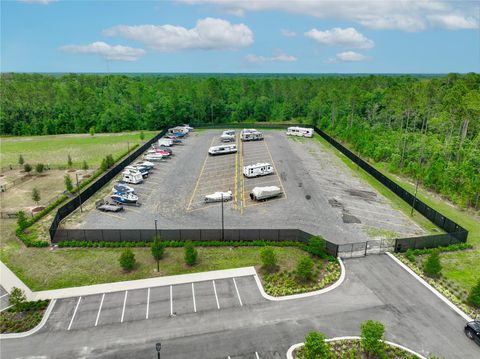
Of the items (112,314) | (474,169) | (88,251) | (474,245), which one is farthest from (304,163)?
(112,314)

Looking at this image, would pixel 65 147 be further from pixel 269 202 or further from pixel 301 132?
pixel 301 132

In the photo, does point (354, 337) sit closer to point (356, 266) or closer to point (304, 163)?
point (356, 266)

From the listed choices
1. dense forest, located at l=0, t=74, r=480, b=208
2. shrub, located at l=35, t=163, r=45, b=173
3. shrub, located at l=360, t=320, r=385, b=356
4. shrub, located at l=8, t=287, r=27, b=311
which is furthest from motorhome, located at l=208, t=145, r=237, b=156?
shrub, located at l=360, t=320, r=385, b=356

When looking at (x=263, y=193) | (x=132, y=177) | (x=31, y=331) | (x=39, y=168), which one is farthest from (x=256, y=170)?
(x=39, y=168)

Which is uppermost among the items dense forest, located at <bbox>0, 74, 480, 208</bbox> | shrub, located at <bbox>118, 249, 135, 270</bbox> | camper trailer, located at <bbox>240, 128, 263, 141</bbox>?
dense forest, located at <bbox>0, 74, 480, 208</bbox>

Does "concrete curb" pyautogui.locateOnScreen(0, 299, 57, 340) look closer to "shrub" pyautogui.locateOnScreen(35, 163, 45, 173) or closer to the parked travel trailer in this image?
the parked travel trailer

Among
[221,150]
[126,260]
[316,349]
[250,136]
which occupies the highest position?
[250,136]

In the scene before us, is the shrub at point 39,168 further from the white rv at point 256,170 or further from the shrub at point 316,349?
the shrub at point 316,349

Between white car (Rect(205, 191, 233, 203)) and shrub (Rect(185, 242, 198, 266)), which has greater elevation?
white car (Rect(205, 191, 233, 203))
